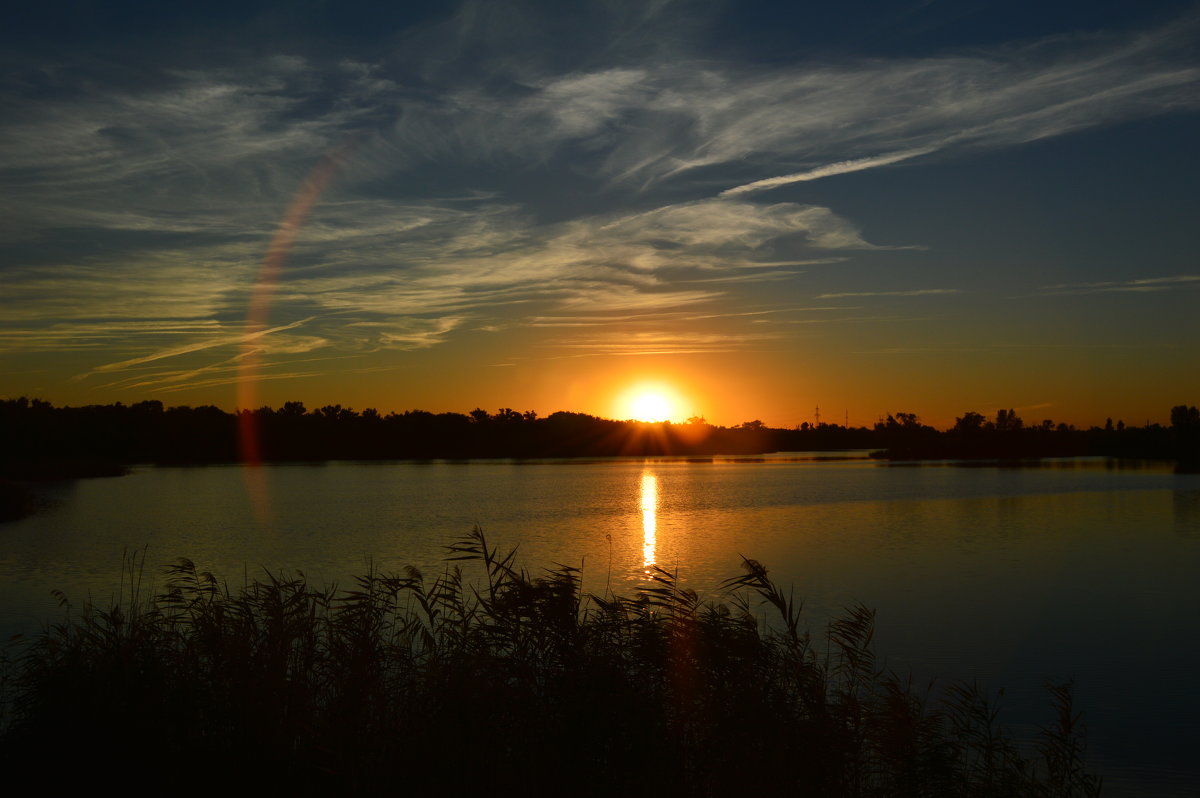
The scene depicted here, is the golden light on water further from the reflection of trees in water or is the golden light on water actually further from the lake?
the reflection of trees in water

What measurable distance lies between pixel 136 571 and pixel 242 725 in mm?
19583

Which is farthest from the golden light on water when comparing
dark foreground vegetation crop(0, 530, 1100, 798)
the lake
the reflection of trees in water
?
the reflection of trees in water

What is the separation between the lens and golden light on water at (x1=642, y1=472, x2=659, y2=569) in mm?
29531

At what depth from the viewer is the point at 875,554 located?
30609 millimetres

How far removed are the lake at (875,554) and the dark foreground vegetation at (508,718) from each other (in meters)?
3.29

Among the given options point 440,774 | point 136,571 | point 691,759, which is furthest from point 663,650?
point 136,571

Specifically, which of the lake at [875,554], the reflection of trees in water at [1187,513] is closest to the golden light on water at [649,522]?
the lake at [875,554]

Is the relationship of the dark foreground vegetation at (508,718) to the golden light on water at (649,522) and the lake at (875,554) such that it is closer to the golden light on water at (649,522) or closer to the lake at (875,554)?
the lake at (875,554)

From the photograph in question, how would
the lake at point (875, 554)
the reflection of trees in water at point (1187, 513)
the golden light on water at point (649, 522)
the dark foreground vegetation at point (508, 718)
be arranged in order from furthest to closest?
the reflection of trees in water at point (1187, 513)
the golden light on water at point (649, 522)
the lake at point (875, 554)
the dark foreground vegetation at point (508, 718)

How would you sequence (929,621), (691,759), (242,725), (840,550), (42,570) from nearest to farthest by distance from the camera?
(691,759) < (242,725) < (929,621) < (42,570) < (840,550)

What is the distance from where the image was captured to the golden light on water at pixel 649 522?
2953 cm

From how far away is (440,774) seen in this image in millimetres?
8320

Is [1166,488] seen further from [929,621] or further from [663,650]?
[663,650]

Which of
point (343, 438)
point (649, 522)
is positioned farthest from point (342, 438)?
point (649, 522)
